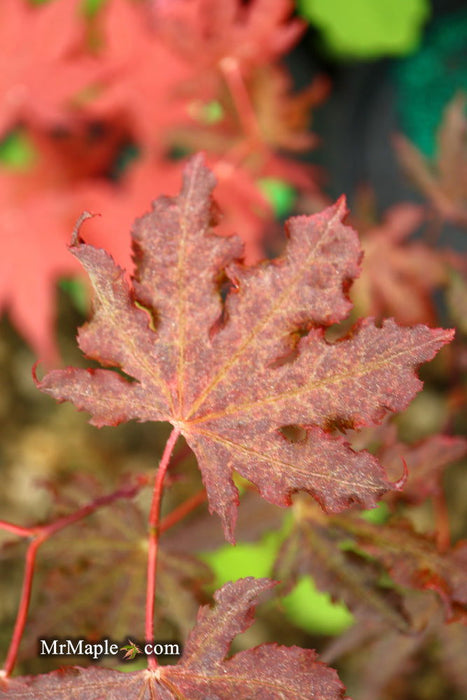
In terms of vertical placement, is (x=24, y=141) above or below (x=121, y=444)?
above

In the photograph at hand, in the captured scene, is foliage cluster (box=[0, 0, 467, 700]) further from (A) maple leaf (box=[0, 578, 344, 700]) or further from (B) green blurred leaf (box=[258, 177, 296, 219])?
(B) green blurred leaf (box=[258, 177, 296, 219])

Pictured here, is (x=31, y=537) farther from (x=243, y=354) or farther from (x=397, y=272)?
(x=397, y=272)

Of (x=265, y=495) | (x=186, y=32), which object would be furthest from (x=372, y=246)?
(x=265, y=495)

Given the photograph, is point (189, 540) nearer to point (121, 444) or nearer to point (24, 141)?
point (121, 444)

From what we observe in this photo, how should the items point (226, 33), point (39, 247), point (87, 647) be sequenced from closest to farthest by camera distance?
point (87, 647), point (226, 33), point (39, 247)

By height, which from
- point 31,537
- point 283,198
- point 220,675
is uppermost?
point 283,198

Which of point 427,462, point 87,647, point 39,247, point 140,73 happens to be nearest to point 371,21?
point 140,73

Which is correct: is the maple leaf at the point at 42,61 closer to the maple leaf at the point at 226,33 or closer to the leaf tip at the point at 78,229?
the maple leaf at the point at 226,33
